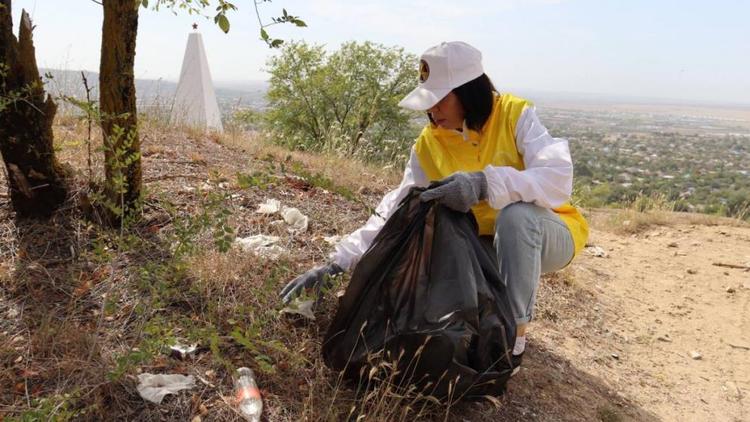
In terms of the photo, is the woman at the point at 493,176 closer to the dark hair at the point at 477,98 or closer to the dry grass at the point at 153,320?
the dark hair at the point at 477,98

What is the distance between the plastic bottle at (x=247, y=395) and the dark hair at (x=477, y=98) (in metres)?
1.24

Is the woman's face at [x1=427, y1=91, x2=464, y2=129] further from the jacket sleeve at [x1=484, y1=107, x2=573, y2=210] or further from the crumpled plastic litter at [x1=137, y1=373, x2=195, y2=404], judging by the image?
the crumpled plastic litter at [x1=137, y1=373, x2=195, y2=404]

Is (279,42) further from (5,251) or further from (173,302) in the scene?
(5,251)

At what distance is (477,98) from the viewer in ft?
6.64

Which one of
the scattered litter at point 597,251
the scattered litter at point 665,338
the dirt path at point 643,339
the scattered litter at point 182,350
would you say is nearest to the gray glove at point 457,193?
the dirt path at point 643,339

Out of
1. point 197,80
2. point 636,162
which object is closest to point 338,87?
point 197,80

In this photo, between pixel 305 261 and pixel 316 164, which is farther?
pixel 316 164

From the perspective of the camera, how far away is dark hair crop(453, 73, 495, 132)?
201cm

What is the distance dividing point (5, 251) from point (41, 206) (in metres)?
0.28

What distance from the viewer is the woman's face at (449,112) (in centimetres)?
201

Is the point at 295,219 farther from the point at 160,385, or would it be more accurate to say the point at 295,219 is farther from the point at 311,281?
the point at 160,385

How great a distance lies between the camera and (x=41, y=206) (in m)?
2.33

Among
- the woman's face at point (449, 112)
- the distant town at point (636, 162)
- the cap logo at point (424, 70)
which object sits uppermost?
the cap logo at point (424, 70)

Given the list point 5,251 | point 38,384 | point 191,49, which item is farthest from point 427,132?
point 191,49
